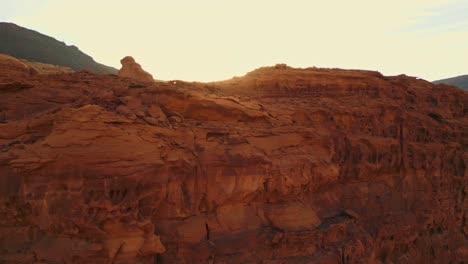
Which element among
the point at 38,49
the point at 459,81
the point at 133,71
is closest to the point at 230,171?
the point at 133,71

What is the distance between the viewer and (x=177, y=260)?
10.1 meters

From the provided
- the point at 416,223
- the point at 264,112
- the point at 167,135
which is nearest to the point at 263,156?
the point at 264,112

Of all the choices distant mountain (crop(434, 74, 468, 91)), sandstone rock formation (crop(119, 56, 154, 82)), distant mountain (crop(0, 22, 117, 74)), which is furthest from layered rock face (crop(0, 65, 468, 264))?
distant mountain (crop(434, 74, 468, 91))

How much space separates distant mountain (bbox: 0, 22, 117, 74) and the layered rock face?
21958 millimetres

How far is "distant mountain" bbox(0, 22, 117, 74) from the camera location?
32934 millimetres

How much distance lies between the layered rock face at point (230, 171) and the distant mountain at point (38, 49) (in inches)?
864

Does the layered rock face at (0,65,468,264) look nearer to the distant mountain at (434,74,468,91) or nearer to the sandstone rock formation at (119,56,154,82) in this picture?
the sandstone rock formation at (119,56,154,82)

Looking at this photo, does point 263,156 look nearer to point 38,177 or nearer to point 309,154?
point 309,154

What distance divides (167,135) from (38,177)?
3197mm

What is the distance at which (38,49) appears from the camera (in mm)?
34969

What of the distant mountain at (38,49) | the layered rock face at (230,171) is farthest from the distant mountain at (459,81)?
the distant mountain at (38,49)

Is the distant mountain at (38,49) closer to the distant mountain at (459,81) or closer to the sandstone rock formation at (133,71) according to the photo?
the sandstone rock formation at (133,71)

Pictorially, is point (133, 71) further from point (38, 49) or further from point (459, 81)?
point (459, 81)

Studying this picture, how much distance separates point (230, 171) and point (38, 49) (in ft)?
101
